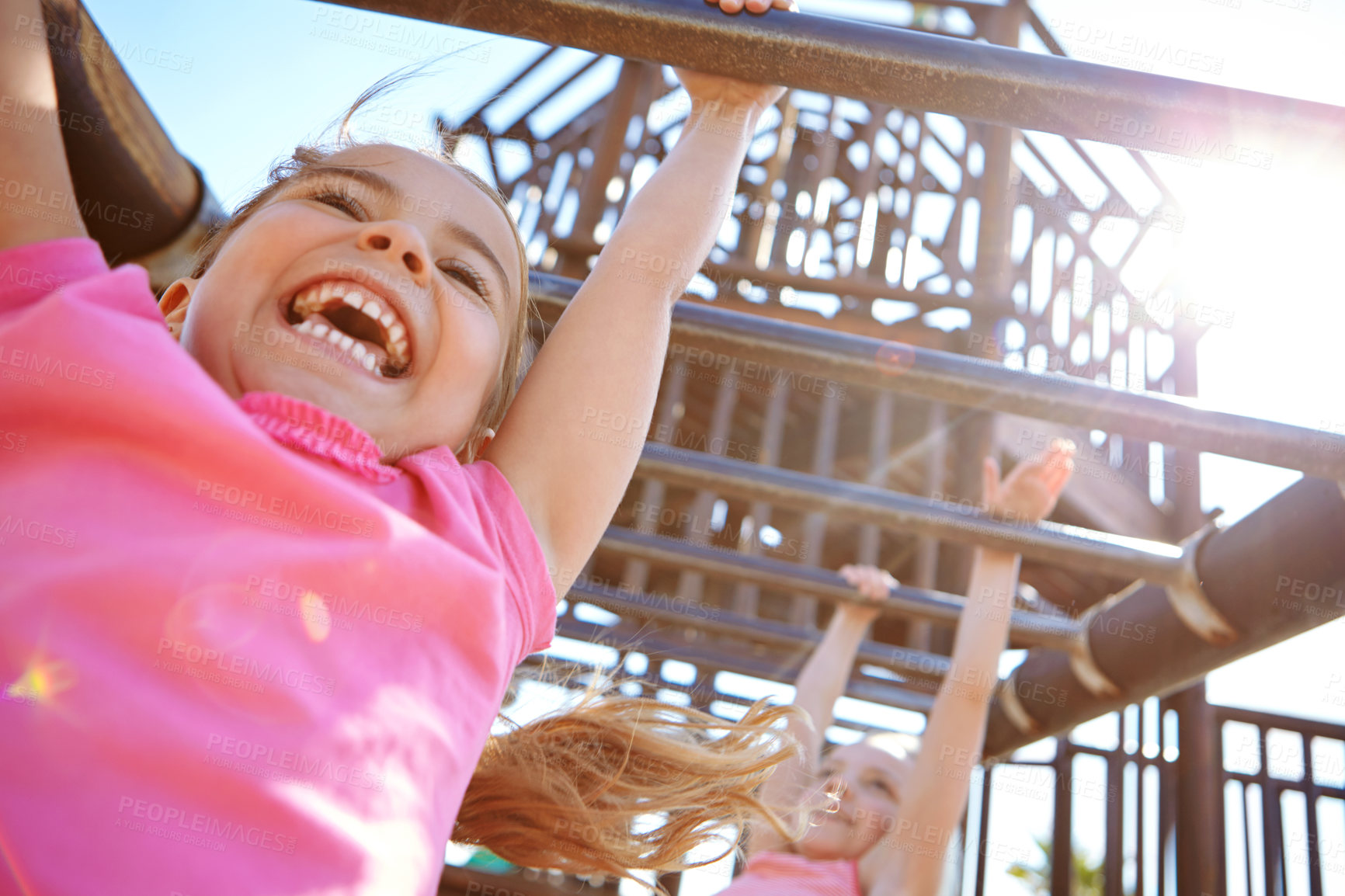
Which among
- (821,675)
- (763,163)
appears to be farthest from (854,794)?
(763,163)

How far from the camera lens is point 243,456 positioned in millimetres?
599

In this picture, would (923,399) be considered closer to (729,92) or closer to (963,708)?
(963,708)

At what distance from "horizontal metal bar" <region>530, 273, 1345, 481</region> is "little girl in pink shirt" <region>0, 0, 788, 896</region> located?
0.38 feet

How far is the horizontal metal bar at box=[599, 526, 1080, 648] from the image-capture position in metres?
1.65

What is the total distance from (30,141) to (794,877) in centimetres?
174

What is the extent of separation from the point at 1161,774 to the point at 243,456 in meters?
1.85

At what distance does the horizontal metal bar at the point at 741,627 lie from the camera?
1.87 m

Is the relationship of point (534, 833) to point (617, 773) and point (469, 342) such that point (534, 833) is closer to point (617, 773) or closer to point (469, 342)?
point (617, 773)

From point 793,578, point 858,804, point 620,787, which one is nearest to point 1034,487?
point 793,578

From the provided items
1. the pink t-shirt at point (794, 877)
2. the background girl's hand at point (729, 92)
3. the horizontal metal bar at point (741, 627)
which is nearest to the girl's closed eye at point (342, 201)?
the background girl's hand at point (729, 92)

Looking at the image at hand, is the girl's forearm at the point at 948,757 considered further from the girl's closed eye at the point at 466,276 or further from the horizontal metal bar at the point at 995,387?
the girl's closed eye at the point at 466,276

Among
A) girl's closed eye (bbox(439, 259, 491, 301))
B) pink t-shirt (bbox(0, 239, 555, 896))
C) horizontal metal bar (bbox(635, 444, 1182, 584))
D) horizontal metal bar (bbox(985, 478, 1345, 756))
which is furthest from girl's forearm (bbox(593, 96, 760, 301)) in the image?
horizontal metal bar (bbox(985, 478, 1345, 756))

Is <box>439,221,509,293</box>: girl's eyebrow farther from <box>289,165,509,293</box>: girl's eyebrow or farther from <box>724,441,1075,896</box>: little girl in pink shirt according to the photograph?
<box>724,441,1075,896</box>: little girl in pink shirt

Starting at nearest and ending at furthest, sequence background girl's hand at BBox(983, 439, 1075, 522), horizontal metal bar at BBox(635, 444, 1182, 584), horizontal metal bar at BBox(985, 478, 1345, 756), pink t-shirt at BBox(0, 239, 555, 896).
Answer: pink t-shirt at BBox(0, 239, 555, 896) < horizontal metal bar at BBox(985, 478, 1345, 756) < horizontal metal bar at BBox(635, 444, 1182, 584) < background girl's hand at BBox(983, 439, 1075, 522)
